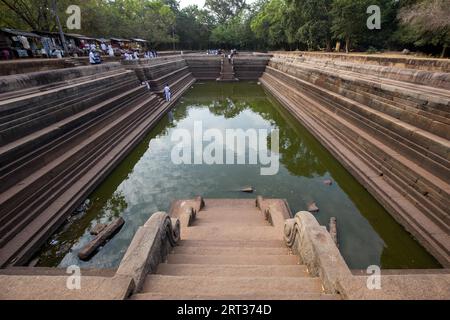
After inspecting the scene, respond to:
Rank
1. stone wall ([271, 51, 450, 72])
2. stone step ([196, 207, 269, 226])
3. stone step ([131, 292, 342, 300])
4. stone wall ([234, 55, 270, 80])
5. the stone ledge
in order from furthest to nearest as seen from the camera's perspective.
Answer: stone wall ([234, 55, 270, 80]), stone wall ([271, 51, 450, 72]), stone step ([196, 207, 269, 226]), the stone ledge, stone step ([131, 292, 342, 300])

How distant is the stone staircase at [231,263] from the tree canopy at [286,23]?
16.9 metres

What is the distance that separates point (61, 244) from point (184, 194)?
126 inches

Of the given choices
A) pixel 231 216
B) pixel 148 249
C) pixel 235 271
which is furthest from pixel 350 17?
pixel 148 249

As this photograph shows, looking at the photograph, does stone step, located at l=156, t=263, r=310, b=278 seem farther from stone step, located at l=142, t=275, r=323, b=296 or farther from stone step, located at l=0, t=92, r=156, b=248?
stone step, located at l=0, t=92, r=156, b=248

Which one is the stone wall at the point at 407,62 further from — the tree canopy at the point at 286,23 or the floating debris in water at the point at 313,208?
the floating debris in water at the point at 313,208

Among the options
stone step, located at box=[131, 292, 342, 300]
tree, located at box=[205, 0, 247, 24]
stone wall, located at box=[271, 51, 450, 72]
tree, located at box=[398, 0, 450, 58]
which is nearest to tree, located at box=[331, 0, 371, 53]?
tree, located at box=[398, 0, 450, 58]

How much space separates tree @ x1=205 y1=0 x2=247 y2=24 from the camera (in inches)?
2729

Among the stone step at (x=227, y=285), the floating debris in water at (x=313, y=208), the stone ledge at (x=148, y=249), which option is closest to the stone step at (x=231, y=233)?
the stone ledge at (x=148, y=249)

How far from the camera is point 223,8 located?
6956 centimetres

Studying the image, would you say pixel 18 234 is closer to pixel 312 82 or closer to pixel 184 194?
pixel 184 194

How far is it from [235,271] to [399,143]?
22.4 ft

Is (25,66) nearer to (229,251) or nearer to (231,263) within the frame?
(229,251)

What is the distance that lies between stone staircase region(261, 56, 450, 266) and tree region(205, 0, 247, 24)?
68.8 m

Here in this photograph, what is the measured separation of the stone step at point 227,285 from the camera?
7.79ft
